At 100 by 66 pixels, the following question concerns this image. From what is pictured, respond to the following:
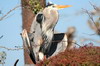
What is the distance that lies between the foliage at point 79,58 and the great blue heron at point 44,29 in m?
2.79

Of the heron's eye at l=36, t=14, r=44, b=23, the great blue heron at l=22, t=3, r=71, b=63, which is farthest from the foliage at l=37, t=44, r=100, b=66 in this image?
the heron's eye at l=36, t=14, r=44, b=23

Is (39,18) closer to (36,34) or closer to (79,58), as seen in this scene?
(36,34)

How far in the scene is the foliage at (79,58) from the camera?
7363mm

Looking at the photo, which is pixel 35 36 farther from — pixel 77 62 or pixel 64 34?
pixel 77 62

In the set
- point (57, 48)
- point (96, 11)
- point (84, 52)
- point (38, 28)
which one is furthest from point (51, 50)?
point (96, 11)

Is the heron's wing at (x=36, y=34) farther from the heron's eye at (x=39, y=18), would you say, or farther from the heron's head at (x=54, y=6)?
the heron's head at (x=54, y=6)

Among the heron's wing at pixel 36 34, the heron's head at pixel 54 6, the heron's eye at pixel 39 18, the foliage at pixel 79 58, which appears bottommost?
the heron's wing at pixel 36 34

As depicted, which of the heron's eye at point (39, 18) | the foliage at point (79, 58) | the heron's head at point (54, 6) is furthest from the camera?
the heron's head at point (54, 6)

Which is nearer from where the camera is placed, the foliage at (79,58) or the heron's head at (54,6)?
the foliage at (79,58)

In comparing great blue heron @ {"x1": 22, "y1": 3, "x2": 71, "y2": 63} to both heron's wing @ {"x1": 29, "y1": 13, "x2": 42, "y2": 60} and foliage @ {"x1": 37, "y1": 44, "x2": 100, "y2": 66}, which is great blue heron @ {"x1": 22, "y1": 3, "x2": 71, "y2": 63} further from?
foliage @ {"x1": 37, "y1": 44, "x2": 100, "y2": 66}

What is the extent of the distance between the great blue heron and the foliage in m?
2.79

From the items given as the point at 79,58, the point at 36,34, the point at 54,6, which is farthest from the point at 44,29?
the point at 79,58

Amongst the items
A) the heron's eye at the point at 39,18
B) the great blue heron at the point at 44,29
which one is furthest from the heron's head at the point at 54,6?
the heron's eye at the point at 39,18

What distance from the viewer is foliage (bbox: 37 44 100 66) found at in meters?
7.36
